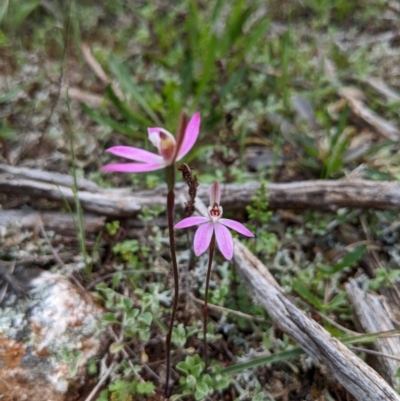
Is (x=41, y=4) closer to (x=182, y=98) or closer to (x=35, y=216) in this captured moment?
(x=182, y=98)

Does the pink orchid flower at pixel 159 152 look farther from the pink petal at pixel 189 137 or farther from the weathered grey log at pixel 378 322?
the weathered grey log at pixel 378 322

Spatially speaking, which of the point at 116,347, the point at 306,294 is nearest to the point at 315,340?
the point at 306,294

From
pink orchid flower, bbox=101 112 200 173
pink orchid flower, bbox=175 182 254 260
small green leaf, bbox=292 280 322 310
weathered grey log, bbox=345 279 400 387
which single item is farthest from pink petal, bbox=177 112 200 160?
weathered grey log, bbox=345 279 400 387

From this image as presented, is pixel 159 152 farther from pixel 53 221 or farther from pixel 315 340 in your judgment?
pixel 53 221


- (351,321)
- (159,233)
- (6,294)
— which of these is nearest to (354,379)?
(351,321)

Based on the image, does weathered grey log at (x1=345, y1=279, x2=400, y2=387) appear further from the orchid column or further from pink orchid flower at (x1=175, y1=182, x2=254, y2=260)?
the orchid column

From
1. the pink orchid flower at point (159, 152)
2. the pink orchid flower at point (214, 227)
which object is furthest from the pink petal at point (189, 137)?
the pink orchid flower at point (214, 227)
